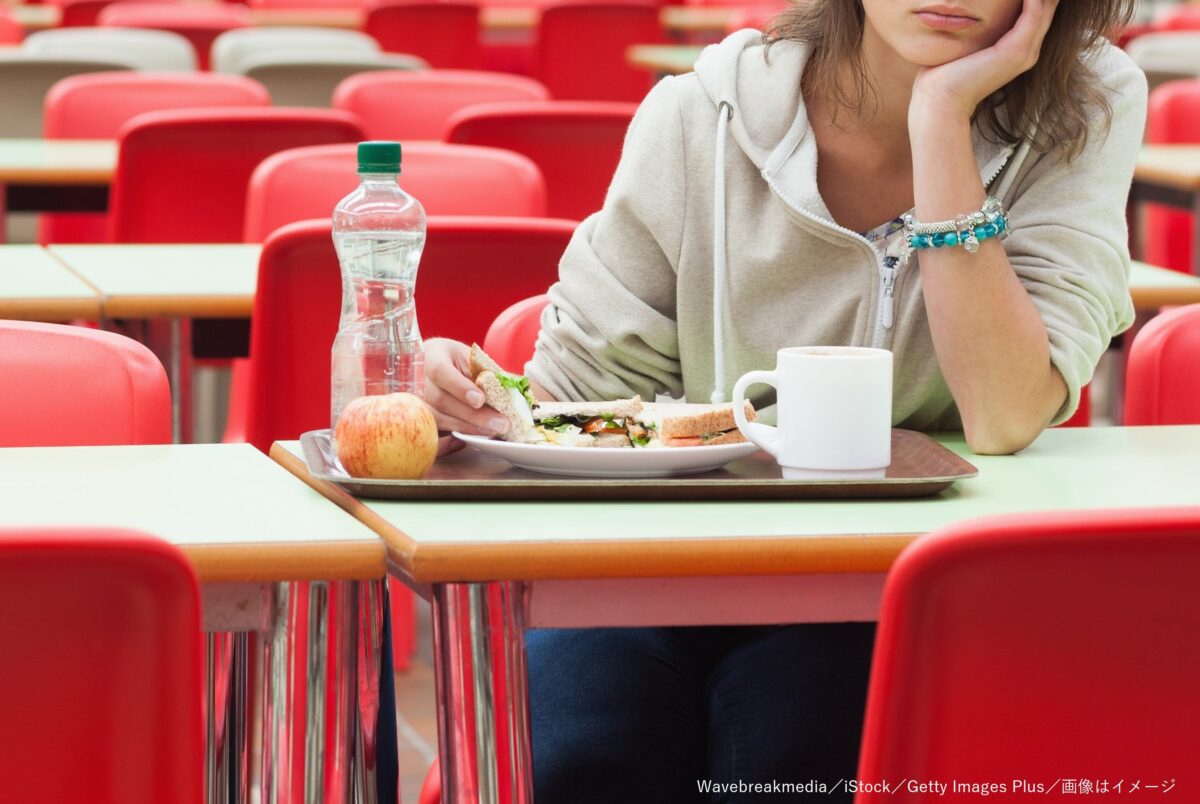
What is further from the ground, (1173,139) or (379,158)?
(379,158)

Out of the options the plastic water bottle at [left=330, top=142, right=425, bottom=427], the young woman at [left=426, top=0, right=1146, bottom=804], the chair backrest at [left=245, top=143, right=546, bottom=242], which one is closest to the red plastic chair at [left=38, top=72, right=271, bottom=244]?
the chair backrest at [left=245, top=143, right=546, bottom=242]

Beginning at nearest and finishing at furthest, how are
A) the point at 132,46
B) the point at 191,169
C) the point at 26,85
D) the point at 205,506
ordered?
1. the point at 205,506
2. the point at 191,169
3. the point at 26,85
4. the point at 132,46

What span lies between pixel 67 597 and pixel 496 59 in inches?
349

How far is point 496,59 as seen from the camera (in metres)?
9.78

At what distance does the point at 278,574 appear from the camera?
4.19ft

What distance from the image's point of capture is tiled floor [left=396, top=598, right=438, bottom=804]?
299 centimetres

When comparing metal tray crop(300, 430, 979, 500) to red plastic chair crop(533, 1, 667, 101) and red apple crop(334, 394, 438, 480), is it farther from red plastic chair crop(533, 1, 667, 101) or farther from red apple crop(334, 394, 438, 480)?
red plastic chair crop(533, 1, 667, 101)

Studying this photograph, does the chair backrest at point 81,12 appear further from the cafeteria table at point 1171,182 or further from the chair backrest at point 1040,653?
the chair backrest at point 1040,653

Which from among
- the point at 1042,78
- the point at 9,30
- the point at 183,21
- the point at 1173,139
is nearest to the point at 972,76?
the point at 1042,78

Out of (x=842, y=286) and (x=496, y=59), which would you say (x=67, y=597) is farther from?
(x=496, y=59)

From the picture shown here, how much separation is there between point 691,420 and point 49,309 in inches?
51.7

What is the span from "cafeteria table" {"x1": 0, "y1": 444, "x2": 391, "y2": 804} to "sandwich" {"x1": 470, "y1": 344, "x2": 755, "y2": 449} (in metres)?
0.18

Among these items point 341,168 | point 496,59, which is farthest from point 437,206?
point 496,59

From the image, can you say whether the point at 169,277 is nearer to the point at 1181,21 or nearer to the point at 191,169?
the point at 191,169
